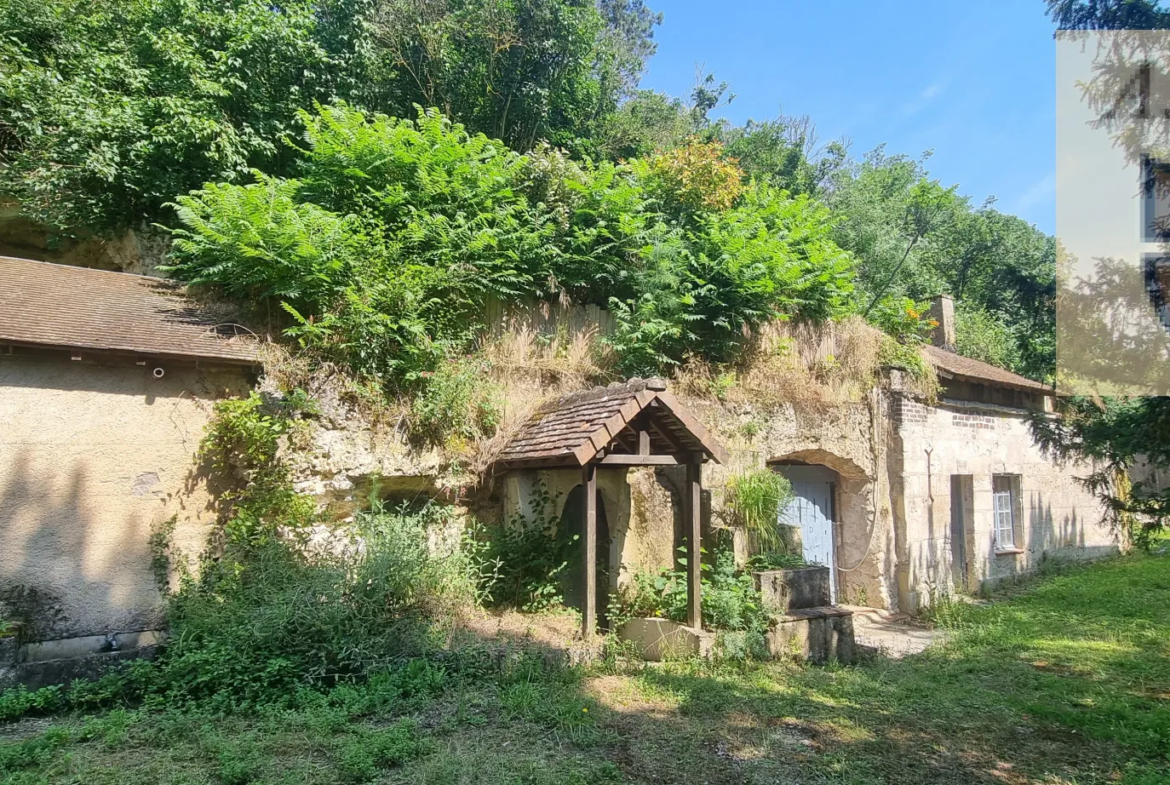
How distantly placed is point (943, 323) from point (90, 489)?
1573 cm

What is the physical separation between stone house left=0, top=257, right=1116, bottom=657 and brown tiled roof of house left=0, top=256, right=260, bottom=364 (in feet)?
0.10

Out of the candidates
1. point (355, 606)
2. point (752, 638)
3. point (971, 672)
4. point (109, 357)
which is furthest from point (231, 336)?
point (971, 672)

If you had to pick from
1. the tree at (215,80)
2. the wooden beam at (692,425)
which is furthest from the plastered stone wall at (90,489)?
the wooden beam at (692,425)

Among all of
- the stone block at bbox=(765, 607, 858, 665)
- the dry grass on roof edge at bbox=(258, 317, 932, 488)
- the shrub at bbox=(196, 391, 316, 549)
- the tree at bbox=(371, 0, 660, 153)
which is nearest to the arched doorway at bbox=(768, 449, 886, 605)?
the dry grass on roof edge at bbox=(258, 317, 932, 488)

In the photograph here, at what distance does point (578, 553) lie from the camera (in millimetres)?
7836

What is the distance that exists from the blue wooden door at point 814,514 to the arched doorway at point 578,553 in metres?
3.56

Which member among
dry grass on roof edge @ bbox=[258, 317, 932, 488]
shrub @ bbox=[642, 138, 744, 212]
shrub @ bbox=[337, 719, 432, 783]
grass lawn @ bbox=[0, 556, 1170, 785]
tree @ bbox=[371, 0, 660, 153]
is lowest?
grass lawn @ bbox=[0, 556, 1170, 785]

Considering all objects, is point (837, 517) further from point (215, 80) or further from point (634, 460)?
point (215, 80)

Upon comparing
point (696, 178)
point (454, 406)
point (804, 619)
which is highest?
point (696, 178)

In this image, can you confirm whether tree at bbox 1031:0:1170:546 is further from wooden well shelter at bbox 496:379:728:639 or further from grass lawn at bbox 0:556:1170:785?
wooden well shelter at bbox 496:379:728:639

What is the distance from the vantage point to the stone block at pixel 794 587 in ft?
23.6

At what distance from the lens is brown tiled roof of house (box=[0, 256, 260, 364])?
6.35 meters

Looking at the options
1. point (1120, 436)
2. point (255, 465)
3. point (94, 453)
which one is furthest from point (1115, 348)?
point (94, 453)

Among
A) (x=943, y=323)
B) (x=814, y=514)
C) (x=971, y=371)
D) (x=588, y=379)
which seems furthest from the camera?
(x=943, y=323)
